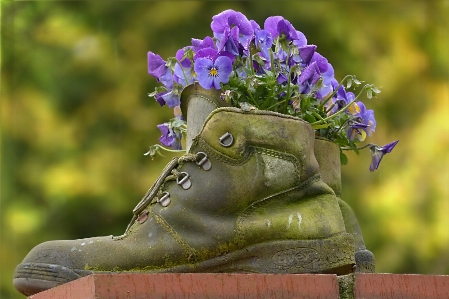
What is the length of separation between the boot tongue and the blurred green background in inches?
133

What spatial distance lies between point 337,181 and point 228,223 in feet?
1.33

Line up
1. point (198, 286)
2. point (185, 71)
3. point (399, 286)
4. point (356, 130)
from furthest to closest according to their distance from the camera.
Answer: point (356, 130) → point (185, 71) → point (399, 286) → point (198, 286)

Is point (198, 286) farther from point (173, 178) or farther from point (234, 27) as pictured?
point (234, 27)

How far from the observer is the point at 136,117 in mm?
5359

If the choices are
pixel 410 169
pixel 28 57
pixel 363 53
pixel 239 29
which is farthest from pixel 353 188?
pixel 239 29

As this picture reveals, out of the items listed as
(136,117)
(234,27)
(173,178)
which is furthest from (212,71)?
(136,117)

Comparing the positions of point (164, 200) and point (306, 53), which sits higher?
point (306, 53)

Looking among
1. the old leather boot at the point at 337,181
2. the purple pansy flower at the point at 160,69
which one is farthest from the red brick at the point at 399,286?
the purple pansy flower at the point at 160,69

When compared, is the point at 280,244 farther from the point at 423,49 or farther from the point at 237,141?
the point at 423,49

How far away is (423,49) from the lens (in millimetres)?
5824

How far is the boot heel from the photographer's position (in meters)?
1.46

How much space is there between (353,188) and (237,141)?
3762 mm

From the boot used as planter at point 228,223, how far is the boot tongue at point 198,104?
4.9 inches

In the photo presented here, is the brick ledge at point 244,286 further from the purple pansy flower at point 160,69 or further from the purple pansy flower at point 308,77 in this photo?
the purple pansy flower at point 160,69
